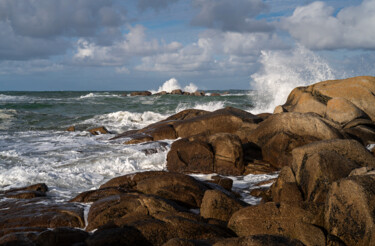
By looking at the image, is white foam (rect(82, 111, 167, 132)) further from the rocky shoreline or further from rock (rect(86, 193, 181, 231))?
rock (rect(86, 193, 181, 231))

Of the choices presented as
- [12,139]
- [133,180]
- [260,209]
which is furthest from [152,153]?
[12,139]

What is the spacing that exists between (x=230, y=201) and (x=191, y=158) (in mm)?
3568

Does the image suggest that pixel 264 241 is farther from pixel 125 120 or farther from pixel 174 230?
pixel 125 120

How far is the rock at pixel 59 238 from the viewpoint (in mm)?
3808

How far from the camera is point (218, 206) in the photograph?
472cm

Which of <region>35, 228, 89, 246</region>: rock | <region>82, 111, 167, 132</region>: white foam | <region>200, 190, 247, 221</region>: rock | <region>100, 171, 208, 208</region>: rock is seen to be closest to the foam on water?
<region>100, 171, 208, 208</region>: rock

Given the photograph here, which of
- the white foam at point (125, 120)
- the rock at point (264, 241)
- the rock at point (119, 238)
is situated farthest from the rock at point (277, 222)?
the white foam at point (125, 120)

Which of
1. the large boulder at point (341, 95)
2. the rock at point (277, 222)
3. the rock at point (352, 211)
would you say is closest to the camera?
the rock at point (352, 211)

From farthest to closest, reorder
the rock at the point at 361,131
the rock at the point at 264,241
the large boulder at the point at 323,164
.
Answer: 1. the rock at the point at 361,131
2. the large boulder at the point at 323,164
3. the rock at the point at 264,241

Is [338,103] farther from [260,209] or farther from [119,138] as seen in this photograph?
[260,209]

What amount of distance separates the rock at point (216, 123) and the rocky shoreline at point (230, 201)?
3.15ft

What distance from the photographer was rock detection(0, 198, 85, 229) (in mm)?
4875

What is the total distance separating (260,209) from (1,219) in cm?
345

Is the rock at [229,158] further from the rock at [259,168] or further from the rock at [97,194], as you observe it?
the rock at [97,194]
